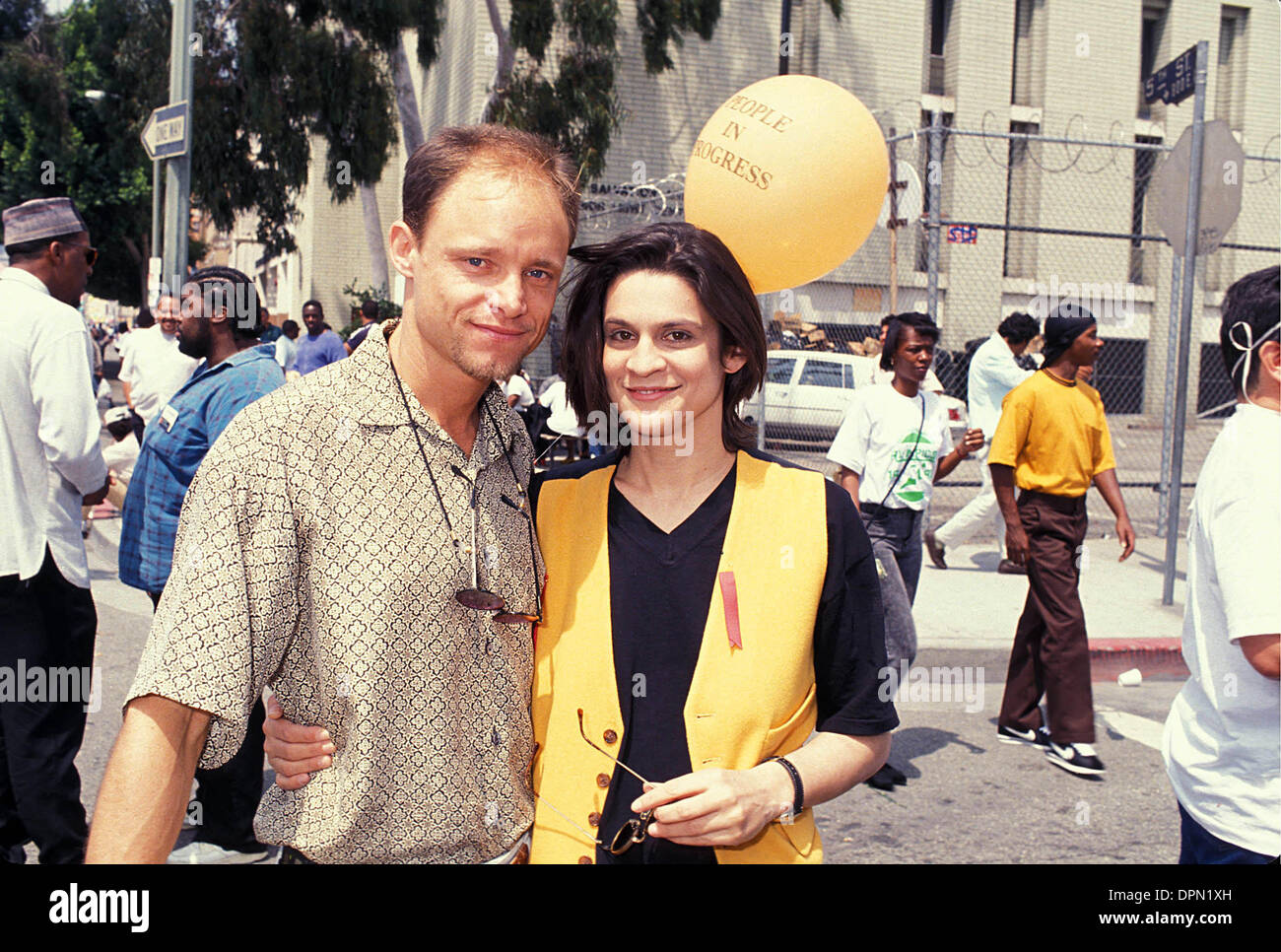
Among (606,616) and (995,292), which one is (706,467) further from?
(995,292)

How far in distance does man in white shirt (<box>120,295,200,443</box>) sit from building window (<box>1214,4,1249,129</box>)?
941 inches

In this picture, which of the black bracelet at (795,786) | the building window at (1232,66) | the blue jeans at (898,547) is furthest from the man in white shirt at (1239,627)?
the building window at (1232,66)

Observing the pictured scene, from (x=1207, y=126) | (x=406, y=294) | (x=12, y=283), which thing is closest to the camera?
(x=406, y=294)

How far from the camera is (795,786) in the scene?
5.67 feet

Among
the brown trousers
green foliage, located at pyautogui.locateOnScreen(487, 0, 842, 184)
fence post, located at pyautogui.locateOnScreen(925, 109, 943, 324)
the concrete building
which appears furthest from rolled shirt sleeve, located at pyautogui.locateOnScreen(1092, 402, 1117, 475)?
the concrete building

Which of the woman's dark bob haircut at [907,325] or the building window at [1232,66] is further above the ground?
the building window at [1232,66]

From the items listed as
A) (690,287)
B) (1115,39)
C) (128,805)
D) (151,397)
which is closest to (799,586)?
(690,287)

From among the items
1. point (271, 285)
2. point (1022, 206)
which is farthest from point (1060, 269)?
point (271, 285)

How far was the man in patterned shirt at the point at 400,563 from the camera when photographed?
4.92ft

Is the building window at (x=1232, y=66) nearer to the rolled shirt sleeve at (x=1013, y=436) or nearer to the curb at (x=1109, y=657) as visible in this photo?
the curb at (x=1109, y=657)

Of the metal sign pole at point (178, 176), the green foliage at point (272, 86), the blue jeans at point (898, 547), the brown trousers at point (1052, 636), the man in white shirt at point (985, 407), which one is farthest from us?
the green foliage at point (272, 86)

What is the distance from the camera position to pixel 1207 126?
759cm

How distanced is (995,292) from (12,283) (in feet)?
67.6

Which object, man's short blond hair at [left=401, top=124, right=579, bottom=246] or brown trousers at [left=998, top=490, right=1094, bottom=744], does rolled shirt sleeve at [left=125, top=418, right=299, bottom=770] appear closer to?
man's short blond hair at [left=401, top=124, right=579, bottom=246]
